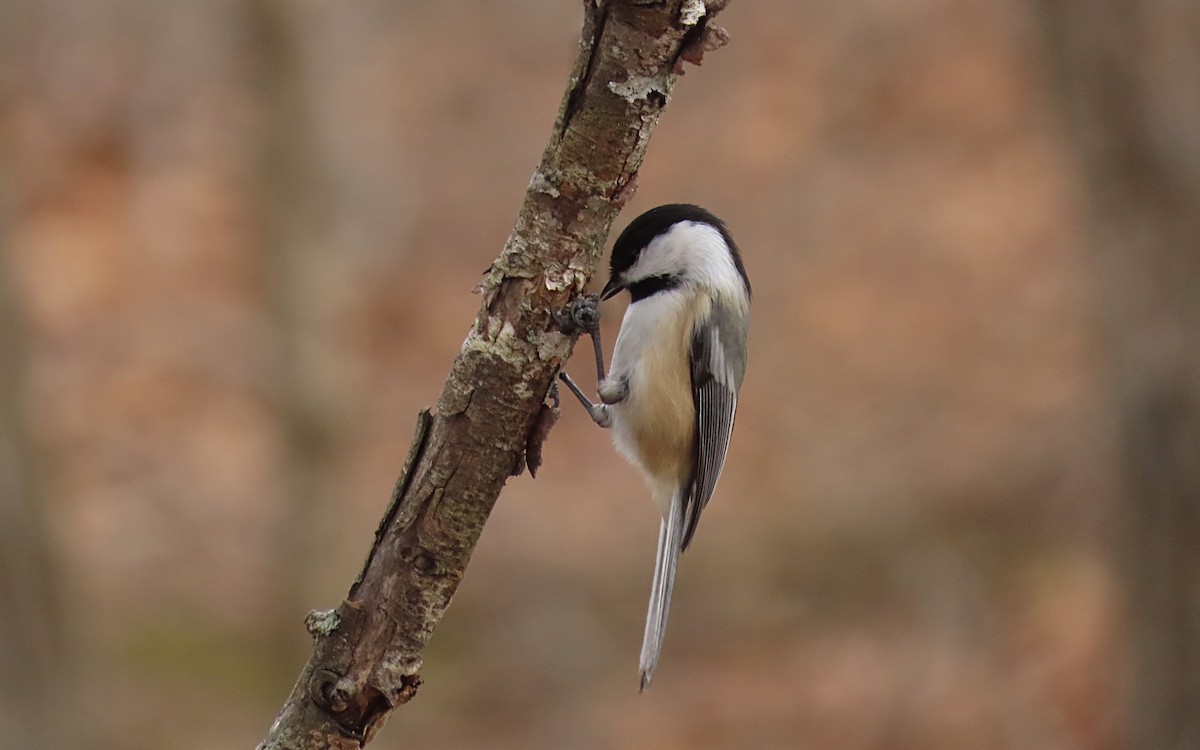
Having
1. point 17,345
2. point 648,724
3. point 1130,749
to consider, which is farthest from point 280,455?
point 1130,749

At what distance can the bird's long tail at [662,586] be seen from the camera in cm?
212

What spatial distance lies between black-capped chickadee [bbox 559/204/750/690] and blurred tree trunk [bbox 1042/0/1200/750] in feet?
4.77

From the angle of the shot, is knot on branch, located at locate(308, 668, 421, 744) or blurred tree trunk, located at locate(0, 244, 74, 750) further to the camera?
blurred tree trunk, located at locate(0, 244, 74, 750)

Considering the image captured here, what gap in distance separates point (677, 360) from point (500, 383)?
115 cm

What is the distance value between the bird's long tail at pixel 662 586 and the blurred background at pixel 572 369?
163 centimetres

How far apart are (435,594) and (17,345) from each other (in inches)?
103

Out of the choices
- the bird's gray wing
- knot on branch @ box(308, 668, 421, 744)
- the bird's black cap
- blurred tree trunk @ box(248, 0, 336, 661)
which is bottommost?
knot on branch @ box(308, 668, 421, 744)

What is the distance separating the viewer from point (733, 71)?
816 cm

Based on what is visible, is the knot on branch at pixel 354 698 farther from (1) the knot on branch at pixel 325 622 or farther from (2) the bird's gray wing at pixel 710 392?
(2) the bird's gray wing at pixel 710 392

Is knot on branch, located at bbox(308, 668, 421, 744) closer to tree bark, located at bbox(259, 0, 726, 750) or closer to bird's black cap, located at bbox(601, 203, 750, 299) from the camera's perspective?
tree bark, located at bbox(259, 0, 726, 750)

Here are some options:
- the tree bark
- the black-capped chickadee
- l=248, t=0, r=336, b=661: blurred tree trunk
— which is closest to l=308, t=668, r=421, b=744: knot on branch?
the tree bark

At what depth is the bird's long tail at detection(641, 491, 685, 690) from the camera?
2.12 metres

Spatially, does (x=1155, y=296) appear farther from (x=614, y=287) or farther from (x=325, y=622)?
→ (x=325, y=622)

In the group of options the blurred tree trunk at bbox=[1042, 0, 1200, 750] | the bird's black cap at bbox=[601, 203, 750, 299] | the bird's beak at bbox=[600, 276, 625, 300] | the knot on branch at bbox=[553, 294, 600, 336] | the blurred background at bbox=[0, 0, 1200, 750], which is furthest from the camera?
the blurred background at bbox=[0, 0, 1200, 750]
